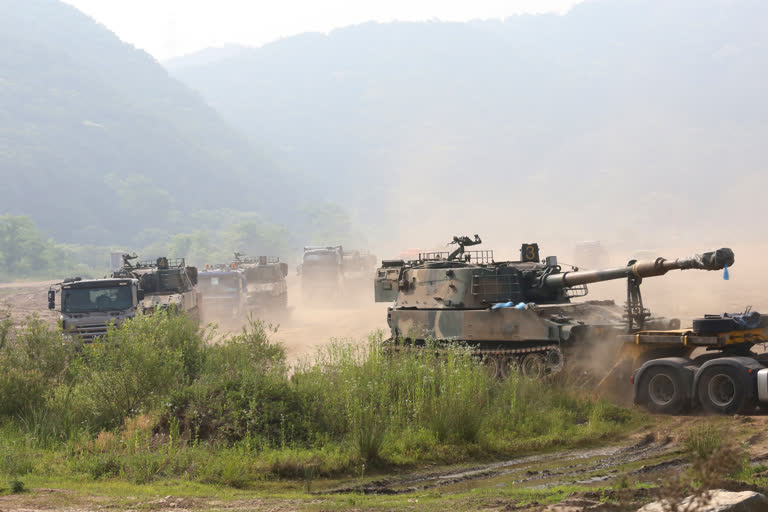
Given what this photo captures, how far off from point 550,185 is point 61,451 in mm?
154187

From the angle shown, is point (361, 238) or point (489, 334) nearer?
point (489, 334)

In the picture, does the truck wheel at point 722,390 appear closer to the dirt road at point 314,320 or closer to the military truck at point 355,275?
the dirt road at point 314,320

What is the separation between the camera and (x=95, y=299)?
75.6 feet

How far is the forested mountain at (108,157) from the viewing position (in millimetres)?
123812

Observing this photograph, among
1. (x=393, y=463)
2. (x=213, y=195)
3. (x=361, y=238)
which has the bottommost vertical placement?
(x=393, y=463)

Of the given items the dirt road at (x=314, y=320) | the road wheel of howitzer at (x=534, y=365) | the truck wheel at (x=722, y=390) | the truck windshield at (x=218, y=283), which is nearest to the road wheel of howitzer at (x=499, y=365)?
the road wheel of howitzer at (x=534, y=365)

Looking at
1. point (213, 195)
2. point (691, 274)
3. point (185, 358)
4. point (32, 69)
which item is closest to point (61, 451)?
point (185, 358)

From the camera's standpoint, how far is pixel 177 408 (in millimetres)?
13000

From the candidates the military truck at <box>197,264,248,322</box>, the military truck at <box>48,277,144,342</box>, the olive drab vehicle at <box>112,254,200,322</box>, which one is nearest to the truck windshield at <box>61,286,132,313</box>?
the military truck at <box>48,277,144,342</box>

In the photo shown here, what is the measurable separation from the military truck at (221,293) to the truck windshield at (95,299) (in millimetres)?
8175

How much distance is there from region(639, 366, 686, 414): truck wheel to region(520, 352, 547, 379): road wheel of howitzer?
2047 millimetres

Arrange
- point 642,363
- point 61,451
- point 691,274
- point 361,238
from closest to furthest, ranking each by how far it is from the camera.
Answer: point 61,451
point 642,363
point 691,274
point 361,238

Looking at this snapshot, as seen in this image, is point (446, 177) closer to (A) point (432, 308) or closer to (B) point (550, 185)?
(B) point (550, 185)

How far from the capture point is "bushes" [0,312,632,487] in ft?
37.7
